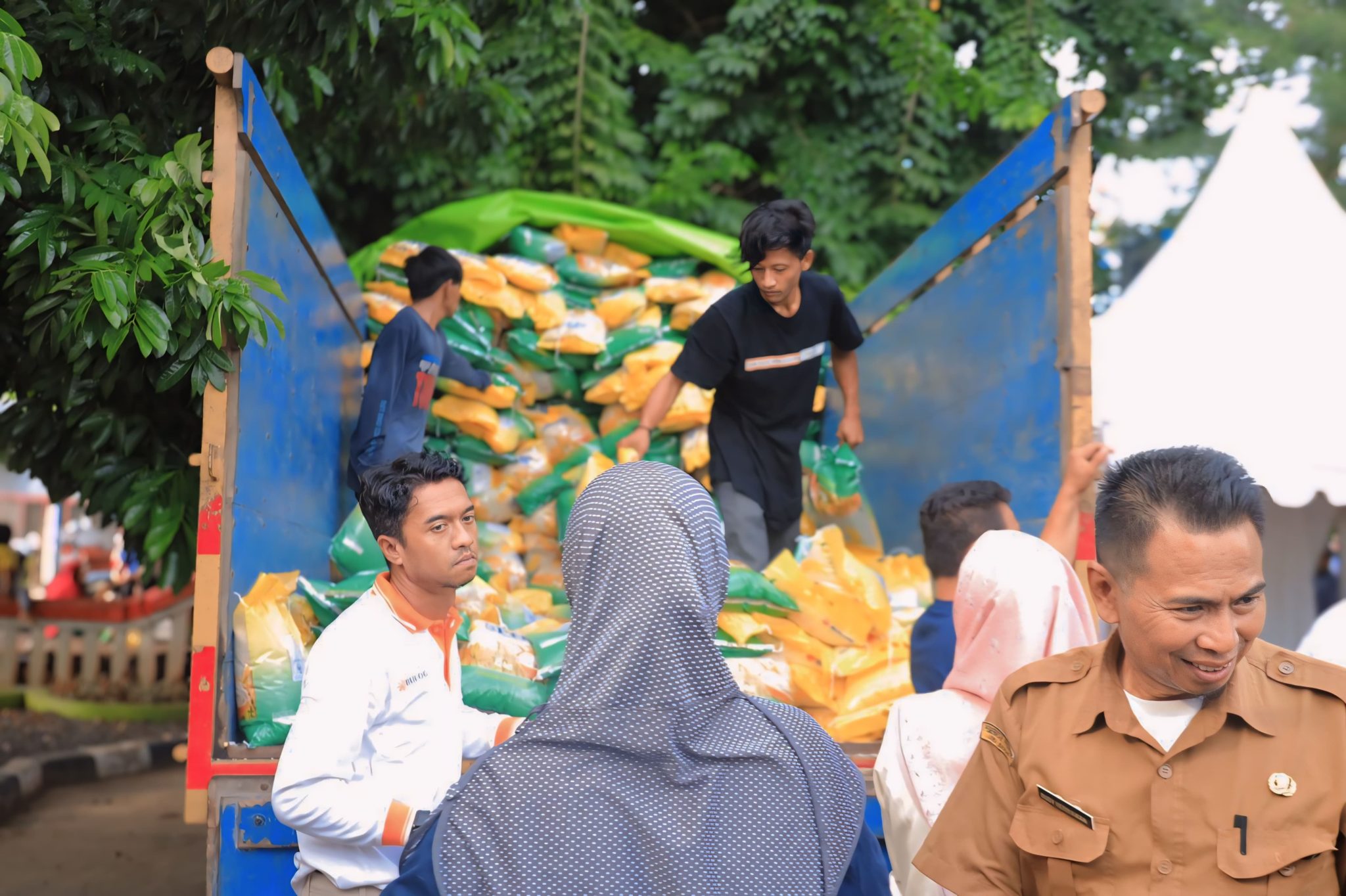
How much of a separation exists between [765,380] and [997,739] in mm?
2440

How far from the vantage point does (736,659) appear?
10.1ft

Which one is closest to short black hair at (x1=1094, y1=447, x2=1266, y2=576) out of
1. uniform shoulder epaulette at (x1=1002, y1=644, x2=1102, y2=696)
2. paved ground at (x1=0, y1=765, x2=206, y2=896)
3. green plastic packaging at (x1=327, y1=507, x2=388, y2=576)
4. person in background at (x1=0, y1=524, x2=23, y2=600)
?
uniform shoulder epaulette at (x1=1002, y1=644, x2=1102, y2=696)

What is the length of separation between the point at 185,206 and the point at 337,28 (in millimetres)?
1093

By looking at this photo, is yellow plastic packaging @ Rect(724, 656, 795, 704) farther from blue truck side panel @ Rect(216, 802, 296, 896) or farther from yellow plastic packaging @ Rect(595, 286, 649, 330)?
yellow plastic packaging @ Rect(595, 286, 649, 330)

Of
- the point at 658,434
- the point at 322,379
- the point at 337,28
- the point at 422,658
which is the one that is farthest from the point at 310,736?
the point at 658,434

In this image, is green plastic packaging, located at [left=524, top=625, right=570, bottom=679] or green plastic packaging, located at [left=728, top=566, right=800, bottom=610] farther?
green plastic packaging, located at [left=728, top=566, right=800, bottom=610]

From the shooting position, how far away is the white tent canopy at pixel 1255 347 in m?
5.27

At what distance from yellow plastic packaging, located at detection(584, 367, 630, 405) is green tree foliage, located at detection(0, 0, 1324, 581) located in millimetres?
1266

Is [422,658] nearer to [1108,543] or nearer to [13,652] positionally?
[1108,543]

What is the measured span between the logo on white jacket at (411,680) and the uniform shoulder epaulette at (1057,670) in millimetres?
1021

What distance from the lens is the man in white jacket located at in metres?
1.86

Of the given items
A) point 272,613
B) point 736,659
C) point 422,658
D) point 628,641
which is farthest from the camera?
point 736,659

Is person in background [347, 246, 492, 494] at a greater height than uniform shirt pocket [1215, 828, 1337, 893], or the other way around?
person in background [347, 246, 492, 494]

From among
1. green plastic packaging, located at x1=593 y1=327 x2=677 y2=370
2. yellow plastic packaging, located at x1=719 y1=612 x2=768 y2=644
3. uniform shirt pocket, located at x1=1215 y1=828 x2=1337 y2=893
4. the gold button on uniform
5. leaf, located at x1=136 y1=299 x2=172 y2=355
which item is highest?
green plastic packaging, located at x1=593 y1=327 x2=677 y2=370
